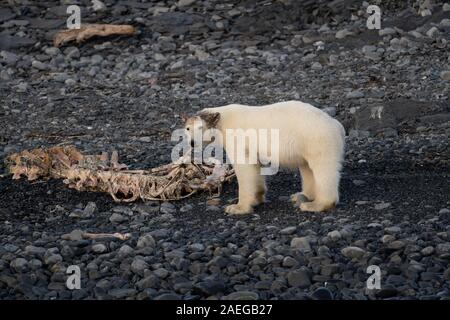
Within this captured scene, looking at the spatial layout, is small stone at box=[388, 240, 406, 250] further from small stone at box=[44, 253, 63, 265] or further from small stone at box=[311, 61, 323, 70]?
small stone at box=[311, 61, 323, 70]

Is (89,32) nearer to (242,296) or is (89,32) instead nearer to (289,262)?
(289,262)

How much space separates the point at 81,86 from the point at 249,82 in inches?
116

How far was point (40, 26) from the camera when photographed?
18.0 meters

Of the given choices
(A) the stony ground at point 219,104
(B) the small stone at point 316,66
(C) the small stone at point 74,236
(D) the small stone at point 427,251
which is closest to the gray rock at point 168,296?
(A) the stony ground at point 219,104

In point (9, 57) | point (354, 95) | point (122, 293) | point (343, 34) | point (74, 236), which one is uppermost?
point (343, 34)

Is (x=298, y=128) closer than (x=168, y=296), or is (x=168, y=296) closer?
(x=168, y=296)

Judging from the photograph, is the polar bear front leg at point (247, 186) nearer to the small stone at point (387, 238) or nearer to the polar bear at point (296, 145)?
the polar bear at point (296, 145)

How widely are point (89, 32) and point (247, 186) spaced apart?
9.99m

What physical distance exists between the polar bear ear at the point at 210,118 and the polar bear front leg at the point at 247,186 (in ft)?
1.48

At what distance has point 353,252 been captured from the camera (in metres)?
6.82

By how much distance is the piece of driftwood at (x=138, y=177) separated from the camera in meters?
8.70

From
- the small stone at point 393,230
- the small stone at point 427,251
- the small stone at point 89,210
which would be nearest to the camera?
the small stone at point 427,251

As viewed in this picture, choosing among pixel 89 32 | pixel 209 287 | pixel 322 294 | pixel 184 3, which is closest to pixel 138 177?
pixel 209 287

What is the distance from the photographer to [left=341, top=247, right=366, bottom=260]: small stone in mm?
6789
